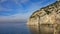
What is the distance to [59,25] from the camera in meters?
55.0

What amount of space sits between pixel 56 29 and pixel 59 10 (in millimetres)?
145891

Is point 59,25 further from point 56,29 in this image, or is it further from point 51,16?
point 51,16

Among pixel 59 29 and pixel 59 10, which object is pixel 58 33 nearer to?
pixel 59 29

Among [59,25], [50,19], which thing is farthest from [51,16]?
[59,25]

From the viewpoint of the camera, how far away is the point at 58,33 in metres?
54.8

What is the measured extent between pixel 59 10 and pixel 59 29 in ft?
479

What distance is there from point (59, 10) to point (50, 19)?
12.6 meters

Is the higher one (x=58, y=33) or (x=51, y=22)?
(x=51, y=22)

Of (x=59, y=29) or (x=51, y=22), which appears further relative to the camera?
(x=51, y=22)

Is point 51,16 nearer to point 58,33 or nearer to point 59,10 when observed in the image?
point 59,10

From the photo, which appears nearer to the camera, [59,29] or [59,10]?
[59,29]

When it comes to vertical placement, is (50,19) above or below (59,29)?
above

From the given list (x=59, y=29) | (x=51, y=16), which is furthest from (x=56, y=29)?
(x=51, y=16)

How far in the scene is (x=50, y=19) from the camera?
19912 centimetres
